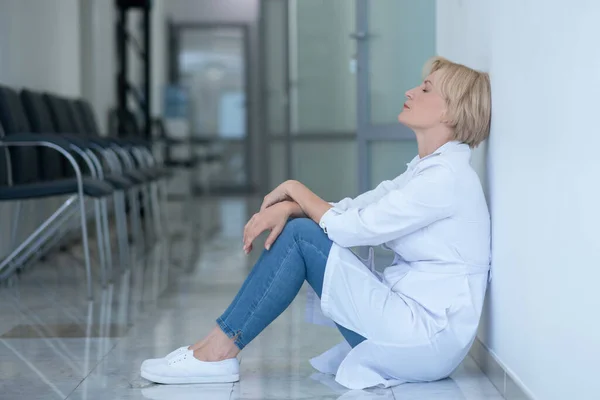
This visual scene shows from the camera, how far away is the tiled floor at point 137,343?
2.36 meters

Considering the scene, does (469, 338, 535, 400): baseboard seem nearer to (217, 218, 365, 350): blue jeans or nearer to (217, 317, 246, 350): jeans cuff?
(217, 218, 365, 350): blue jeans

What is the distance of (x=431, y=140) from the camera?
247 centimetres

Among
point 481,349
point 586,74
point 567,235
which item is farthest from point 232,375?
point 586,74

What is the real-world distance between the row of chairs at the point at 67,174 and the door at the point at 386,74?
1267 millimetres

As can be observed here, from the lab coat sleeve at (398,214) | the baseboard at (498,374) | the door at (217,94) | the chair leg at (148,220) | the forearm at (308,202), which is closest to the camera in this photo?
the baseboard at (498,374)

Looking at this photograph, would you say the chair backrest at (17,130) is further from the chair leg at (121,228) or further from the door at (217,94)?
the door at (217,94)

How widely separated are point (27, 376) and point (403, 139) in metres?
2.29

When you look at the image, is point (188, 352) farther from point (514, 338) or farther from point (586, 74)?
point (586, 74)

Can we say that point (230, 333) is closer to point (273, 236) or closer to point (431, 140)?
point (273, 236)

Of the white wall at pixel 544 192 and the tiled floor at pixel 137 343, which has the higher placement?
the white wall at pixel 544 192

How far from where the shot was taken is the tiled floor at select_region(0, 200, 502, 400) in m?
2.36

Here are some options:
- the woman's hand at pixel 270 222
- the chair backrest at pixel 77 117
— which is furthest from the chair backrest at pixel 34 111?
the woman's hand at pixel 270 222

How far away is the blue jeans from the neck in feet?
1.30

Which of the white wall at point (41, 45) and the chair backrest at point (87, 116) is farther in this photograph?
the chair backrest at point (87, 116)
